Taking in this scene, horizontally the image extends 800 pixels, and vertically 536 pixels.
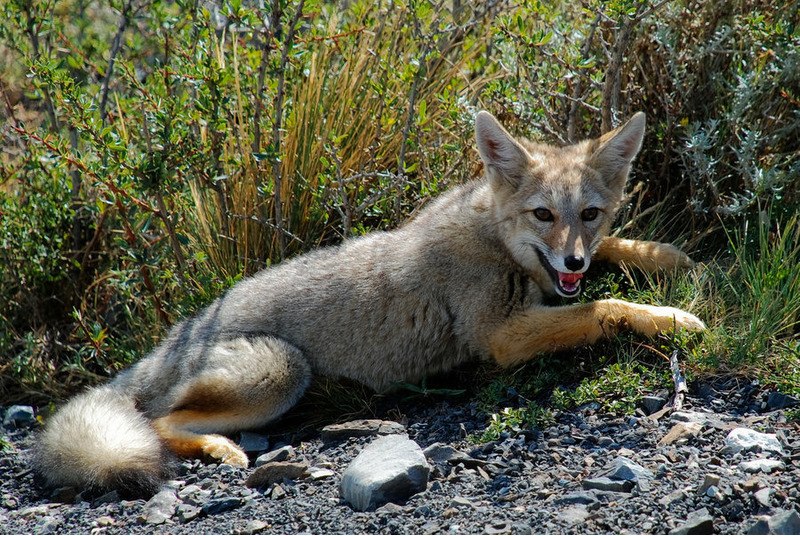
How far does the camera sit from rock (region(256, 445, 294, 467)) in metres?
4.58

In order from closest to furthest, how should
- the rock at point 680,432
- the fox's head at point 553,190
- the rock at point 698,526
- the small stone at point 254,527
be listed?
the rock at point 698,526
the small stone at point 254,527
the rock at point 680,432
the fox's head at point 553,190

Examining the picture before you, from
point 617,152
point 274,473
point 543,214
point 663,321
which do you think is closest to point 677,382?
point 663,321

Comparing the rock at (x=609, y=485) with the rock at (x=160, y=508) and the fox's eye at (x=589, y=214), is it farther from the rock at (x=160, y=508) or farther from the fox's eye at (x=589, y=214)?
the rock at (x=160, y=508)

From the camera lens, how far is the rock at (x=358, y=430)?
4691 millimetres

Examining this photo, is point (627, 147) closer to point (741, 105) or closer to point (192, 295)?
point (741, 105)

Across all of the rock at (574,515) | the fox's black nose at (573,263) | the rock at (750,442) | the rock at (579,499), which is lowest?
the rock at (579,499)

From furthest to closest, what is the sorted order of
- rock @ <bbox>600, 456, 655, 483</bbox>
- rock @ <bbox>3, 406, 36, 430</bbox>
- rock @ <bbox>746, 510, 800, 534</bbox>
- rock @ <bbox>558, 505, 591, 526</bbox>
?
rock @ <bbox>3, 406, 36, 430</bbox>, rock @ <bbox>600, 456, 655, 483</bbox>, rock @ <bbox>558, 505, 591, 526</bbox>, rock @ <bbox>746, 510, 800, 534</bbox>

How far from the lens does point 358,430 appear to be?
15.5ft

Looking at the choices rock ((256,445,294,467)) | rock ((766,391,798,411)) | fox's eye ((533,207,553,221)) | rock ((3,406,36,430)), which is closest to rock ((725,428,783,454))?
rock ((766,391,798,411))

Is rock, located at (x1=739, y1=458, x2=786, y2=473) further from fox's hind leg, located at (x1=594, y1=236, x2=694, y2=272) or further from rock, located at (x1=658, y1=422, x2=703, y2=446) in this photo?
fox's hind leg, located at (x1=594, y1=236, x2=694, y2=272)

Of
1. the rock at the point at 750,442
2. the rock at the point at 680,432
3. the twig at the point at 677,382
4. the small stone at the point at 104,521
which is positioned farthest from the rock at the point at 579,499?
the small stone at the point at 104,521

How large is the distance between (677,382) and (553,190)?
1278mm

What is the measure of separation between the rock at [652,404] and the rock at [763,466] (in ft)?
2.52

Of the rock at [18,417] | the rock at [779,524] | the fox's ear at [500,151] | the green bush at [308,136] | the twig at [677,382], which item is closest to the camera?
the rock at [779,524]
